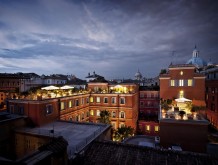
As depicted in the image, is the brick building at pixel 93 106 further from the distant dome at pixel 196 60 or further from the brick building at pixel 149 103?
the distant dome at pixel 196 60

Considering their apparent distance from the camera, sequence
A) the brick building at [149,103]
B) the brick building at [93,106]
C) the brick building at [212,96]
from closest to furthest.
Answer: the brick building at [93,106]
the brick building at [212,96]
the brick building at [149,103]

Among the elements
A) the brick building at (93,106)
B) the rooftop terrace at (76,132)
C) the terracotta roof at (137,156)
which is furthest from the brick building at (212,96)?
the terracotta roof at (137,156)

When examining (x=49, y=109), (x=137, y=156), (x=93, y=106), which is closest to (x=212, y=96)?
(x=93, y=106)

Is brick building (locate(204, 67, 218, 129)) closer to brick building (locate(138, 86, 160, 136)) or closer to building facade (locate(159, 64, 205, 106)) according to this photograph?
building facade (locate(159, 64, 205, 106))

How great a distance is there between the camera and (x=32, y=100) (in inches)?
930

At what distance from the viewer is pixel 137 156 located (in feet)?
36.2

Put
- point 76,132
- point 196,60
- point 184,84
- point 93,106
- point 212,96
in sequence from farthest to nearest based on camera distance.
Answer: point 196,60 < point 93,106 < point 212,96 < point 184,84 < point 76,132

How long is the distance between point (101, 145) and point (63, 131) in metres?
9.23

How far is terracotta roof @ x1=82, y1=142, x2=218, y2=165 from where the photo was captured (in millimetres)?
10336

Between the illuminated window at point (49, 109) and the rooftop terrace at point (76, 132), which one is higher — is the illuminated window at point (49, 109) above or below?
above

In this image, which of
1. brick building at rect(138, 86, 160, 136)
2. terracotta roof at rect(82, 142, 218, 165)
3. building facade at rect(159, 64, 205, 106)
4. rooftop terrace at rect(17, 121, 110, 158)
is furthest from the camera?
brick building at rect(138, 86, 160, 136)

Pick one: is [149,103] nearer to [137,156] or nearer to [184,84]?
[184,84]

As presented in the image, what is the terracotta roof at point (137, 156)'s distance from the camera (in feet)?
33.9

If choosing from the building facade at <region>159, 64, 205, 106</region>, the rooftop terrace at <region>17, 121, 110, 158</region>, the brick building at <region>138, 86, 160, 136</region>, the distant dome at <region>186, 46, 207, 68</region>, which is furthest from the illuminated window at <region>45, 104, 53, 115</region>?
the distant dome at <region>186, 46, 207, 68</region>
